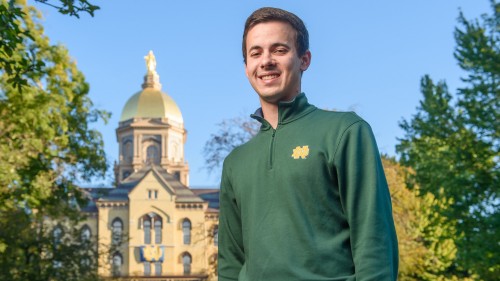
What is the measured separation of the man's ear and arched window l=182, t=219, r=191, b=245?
95.7m

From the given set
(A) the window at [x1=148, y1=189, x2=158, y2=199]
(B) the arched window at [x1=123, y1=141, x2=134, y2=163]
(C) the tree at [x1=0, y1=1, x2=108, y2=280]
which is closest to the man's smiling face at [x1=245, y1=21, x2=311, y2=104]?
(C) the tree at [x1=0, y1=1, x2=108, y2=280]

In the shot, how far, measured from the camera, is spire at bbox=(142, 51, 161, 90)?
411 feet

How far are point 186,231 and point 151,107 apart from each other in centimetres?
2360

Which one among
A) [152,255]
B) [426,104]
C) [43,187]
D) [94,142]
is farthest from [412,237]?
[152,255]

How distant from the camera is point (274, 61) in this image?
151 inches

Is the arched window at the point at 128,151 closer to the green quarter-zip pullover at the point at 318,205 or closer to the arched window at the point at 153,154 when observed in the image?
the arched window at the point at 153,154

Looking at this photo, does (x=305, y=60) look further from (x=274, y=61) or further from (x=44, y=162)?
(x=44, y=162)

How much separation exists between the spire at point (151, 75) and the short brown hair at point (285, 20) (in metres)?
121

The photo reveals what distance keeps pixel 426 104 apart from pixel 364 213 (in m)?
30.1

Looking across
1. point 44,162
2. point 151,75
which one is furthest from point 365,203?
point 151,75

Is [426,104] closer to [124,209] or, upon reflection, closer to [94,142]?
[94,142]

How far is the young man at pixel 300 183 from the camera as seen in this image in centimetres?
358

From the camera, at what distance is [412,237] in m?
42.6

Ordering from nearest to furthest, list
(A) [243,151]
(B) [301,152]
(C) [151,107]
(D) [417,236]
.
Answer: (B) [301,152], (A) [243,151], (D) [417,236], (C) [151,107]
